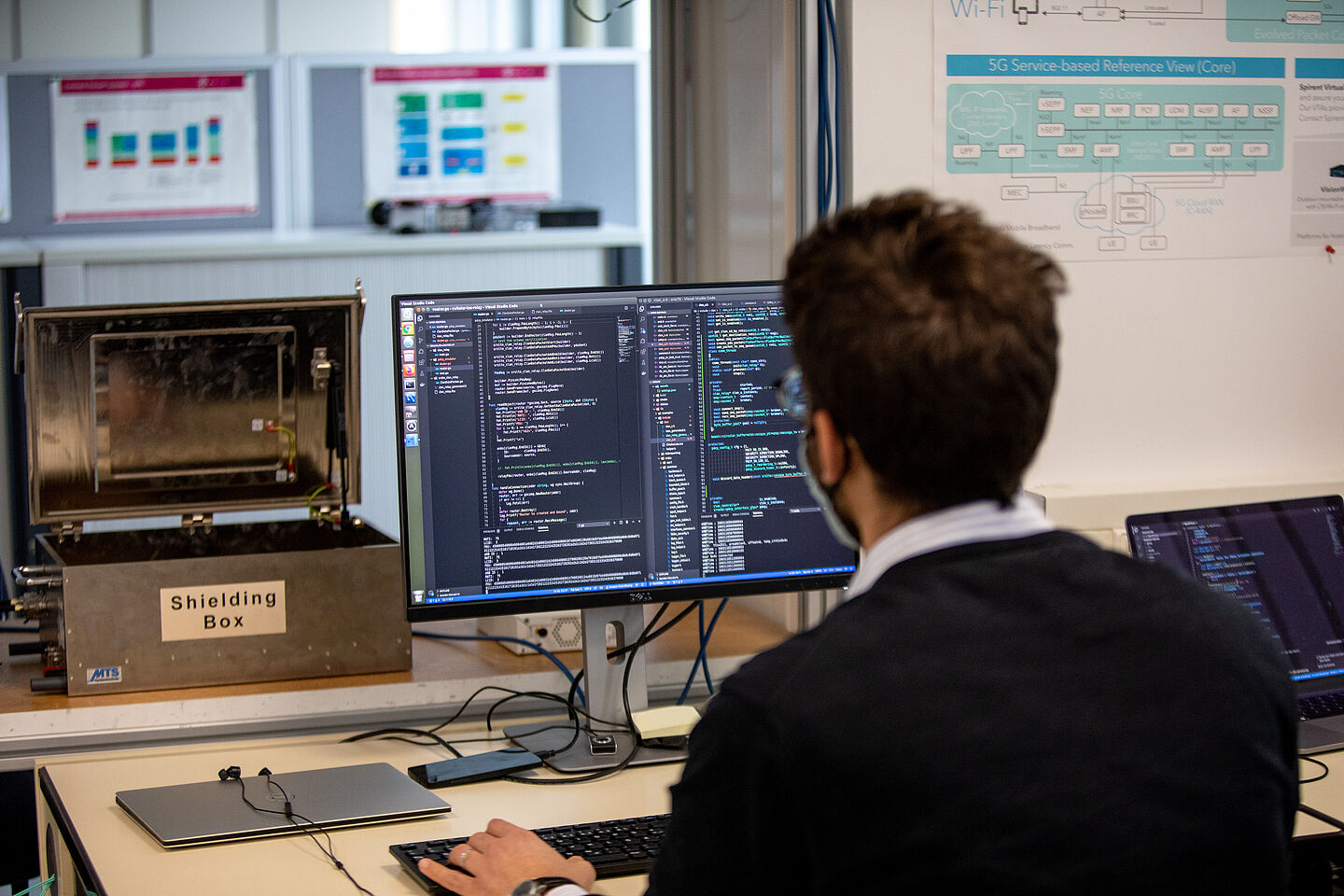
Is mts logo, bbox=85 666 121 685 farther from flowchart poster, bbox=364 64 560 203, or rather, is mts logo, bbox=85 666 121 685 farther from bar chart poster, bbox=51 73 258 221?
flowchart poster, bbox=364 64 560 203

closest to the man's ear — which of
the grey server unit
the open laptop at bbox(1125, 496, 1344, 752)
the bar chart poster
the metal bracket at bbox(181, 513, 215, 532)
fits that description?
the open laptop at bbox(1125, 496, 1344, 752)

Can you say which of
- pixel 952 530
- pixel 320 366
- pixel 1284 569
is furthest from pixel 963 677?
pixel 320 366

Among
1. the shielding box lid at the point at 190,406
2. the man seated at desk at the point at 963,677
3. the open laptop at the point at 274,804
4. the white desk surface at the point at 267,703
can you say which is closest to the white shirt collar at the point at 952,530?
the man seated at desk at the point at 963,677

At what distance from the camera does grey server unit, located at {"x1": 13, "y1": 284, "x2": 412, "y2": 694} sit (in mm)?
1591

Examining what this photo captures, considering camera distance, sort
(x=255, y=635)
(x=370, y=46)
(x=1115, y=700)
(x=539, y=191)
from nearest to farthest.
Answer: (x=1115, y=700), (x=255, y=635), (x=539, y=191), (x=370, y=46)

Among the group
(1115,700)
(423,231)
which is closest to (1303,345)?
(1115,700)

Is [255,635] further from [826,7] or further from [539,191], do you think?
[539,191]

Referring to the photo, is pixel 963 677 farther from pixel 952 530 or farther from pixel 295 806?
pixel 295 806

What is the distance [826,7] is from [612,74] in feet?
9.29

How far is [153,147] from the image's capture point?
4523 millimetres

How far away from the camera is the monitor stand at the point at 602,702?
5.03ft

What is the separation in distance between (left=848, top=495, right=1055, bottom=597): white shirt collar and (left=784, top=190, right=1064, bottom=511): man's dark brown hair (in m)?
0.01

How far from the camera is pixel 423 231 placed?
4.14m

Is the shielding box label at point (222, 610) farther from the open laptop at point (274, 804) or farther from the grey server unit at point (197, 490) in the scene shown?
the open laptop at point (274, 804)
